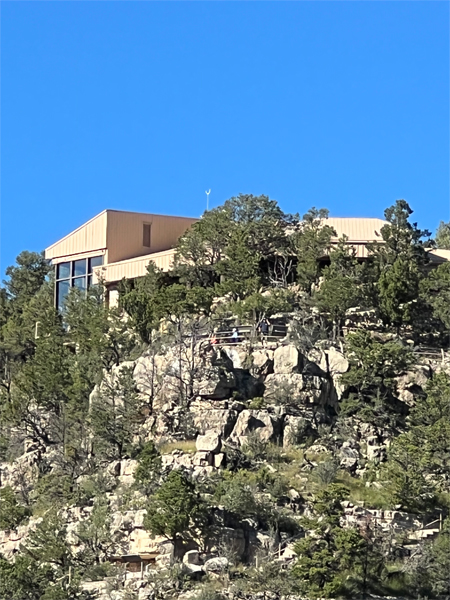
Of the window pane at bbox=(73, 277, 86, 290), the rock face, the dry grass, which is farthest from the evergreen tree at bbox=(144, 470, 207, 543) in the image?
the window pane at bbox=(73, 277, 86, 290)

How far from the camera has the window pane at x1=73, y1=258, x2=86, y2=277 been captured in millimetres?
74688

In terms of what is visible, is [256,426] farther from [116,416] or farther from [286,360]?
[116,416]

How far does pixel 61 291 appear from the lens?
7550 centimetres

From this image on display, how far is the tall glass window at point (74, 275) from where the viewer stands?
243ft

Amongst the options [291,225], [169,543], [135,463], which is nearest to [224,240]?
[291,225]

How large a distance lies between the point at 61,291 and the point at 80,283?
1436 millimetres

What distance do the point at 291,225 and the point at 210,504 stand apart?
22.7 m

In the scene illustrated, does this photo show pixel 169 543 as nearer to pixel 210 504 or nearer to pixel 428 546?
pixel 210 504

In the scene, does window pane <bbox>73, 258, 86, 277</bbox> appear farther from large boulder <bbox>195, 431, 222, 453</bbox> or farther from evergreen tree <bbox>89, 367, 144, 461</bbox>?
large boulder <bbox>195, 431, 222, 453</bbox>

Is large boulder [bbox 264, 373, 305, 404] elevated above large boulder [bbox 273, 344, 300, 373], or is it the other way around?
large boulder [bbox 273, 344, 300, 373]

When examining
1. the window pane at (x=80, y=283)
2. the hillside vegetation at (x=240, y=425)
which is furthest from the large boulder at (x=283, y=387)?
the window pane at (x=80, y=283)

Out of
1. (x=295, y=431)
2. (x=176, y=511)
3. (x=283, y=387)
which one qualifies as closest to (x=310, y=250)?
(x=283, y=387)

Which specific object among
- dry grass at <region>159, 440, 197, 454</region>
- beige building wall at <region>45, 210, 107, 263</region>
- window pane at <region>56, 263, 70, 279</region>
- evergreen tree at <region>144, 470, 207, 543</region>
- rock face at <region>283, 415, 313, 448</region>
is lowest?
evergreen tree at <region>144, 470, 207, 543</region>

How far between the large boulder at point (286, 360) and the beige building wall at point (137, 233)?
53.7 feet
